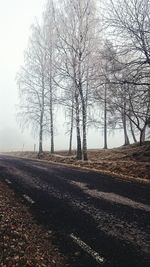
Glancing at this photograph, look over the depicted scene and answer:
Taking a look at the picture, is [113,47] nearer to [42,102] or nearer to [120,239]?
[120,239]

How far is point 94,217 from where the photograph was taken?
7152 mm

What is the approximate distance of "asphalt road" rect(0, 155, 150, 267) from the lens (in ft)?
17.1

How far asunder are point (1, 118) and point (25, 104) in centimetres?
13177

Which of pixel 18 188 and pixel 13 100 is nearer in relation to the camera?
pixel 18 188

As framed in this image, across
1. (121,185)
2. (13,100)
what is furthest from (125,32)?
(13,100)

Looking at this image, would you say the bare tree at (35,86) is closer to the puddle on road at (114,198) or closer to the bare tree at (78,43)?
the bare tree at (78,43)

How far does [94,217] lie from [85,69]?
56.9 feet

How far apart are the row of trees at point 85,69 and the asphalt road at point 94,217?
619 cm

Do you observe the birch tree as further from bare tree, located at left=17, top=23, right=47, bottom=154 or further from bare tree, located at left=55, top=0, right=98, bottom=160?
bare tree, located at left=17, top=23, right=47, bottom=154

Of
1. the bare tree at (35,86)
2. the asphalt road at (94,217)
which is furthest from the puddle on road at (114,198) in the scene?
the bare tree at (35,86)

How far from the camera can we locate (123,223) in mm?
6688

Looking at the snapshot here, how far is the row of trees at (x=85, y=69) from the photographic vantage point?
585 inches

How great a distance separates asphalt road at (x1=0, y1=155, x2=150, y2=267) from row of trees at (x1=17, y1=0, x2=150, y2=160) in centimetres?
619

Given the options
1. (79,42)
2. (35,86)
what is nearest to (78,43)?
Answer: (79,42)
